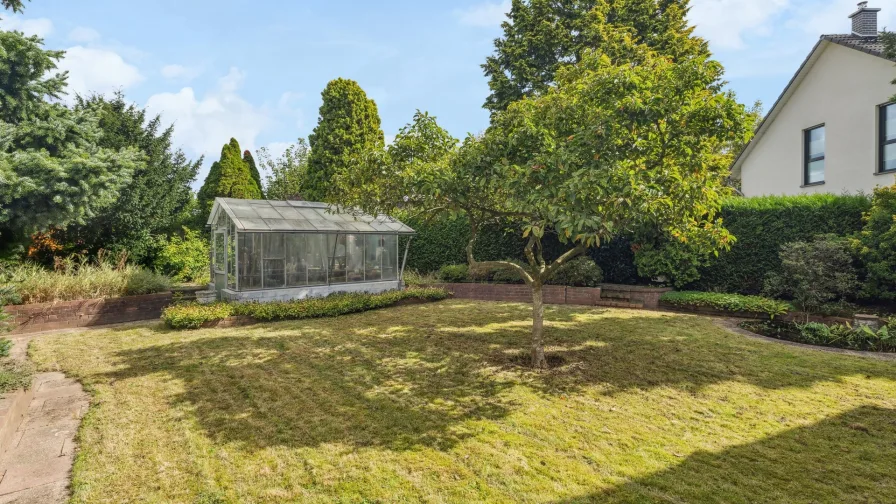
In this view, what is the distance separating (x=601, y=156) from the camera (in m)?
5.03

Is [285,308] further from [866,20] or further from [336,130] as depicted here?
[866,20]

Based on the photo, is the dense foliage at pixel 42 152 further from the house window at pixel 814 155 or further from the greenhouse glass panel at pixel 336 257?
the house window at pixel 814 155

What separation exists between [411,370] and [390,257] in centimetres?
830

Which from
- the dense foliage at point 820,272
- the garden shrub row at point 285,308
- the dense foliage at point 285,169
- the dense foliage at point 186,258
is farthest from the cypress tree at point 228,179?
the dense foliage at point 820,272

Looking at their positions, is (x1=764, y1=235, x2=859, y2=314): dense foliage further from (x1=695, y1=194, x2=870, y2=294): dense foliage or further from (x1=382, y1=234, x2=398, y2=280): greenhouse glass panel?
(x1=382, y1=234, x2=398, y2=280): greenhouse glass panel

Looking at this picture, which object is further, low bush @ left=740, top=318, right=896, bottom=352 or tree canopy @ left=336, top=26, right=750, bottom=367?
low bush @ left=740, top=318, right=896, bottom=352

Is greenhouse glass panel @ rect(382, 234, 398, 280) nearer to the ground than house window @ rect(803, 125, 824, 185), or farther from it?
nearer to the ground

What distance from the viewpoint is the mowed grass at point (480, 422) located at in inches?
125

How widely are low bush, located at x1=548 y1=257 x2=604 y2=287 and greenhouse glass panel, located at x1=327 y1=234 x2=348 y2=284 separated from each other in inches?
264

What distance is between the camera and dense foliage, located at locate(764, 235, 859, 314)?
865 centimetres

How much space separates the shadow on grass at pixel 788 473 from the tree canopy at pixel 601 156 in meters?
2.34

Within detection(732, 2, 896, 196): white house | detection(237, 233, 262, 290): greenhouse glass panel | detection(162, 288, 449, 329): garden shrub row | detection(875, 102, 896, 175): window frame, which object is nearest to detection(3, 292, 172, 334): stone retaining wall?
detection(162, 288, 449, 329): garden shrub row

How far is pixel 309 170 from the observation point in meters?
18.0

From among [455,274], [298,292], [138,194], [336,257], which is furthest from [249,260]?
[455,274]
